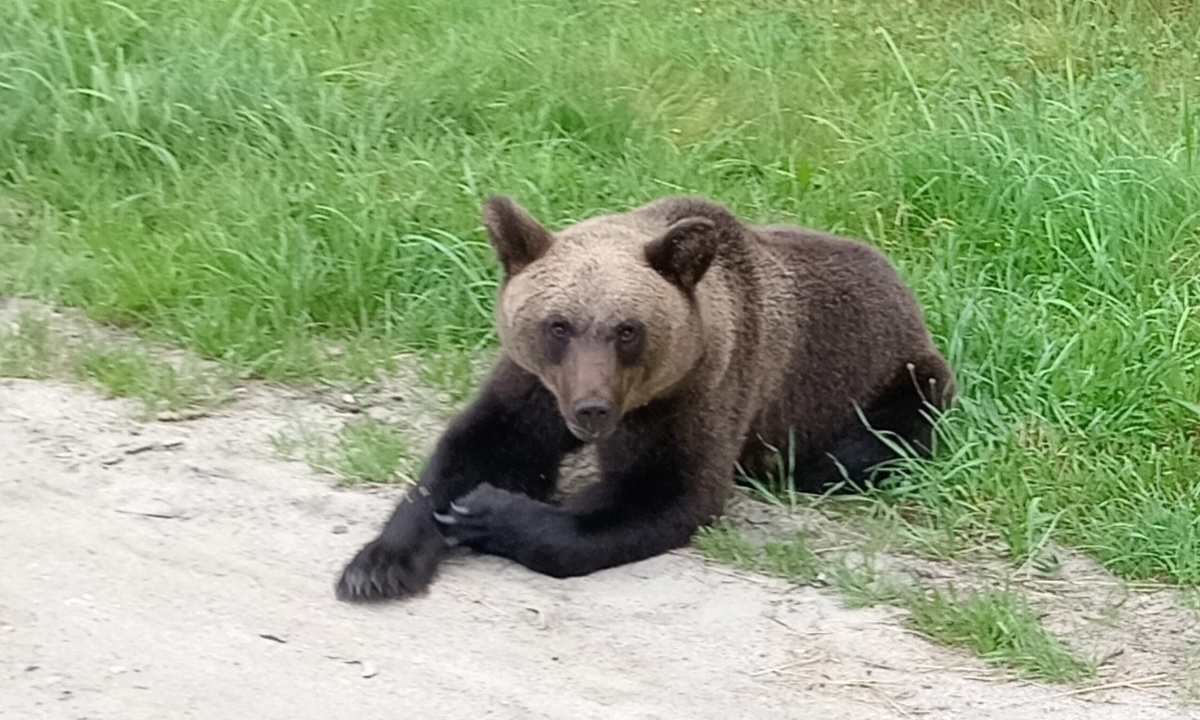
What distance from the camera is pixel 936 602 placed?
4250 mm

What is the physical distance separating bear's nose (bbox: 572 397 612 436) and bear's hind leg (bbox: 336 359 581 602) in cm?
44

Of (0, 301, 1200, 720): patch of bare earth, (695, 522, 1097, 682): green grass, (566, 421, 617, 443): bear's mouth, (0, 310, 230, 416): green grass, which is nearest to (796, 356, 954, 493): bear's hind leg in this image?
(695, 522, 1097, 682): green grass

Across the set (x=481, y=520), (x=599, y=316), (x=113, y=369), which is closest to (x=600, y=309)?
(x=599, y=316)

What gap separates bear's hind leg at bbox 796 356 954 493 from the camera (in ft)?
16.8

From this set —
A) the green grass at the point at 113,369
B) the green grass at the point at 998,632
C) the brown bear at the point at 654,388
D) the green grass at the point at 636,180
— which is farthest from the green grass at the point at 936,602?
the green grass at the point at 113,369

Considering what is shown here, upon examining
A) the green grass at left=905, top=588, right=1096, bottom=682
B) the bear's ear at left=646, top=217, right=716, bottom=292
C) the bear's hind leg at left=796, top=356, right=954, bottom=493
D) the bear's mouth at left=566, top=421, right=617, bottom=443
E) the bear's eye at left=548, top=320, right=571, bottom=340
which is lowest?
the green grass at left=905, top=588, right=1096, bottom=682

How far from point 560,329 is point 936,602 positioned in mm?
1163

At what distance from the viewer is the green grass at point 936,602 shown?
4051 millimetres

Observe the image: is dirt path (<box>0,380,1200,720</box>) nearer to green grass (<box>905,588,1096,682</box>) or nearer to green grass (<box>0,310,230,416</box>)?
green grass (<box>905,588,1096,682</box>)

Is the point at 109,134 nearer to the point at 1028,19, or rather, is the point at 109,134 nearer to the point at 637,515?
the point at 637,515

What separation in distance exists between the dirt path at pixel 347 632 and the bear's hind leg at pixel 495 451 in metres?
0.17

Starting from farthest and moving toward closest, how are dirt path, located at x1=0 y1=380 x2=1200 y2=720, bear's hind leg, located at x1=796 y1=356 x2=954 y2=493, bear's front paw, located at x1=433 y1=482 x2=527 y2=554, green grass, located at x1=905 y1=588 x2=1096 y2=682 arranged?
bear's hind leg, located at x1=796 y1=356 x2=954 y2=493
bear's front paw, located at x1=433 y1=482 x2=527 y2=554
green grass, located at x1=905 y1=588 x2=1096 y2=682
dirt path, located at x1=0 y1=380 x2=1200 y2=720

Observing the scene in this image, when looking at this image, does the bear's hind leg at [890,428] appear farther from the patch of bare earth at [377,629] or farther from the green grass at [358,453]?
the green grass at [358,453]

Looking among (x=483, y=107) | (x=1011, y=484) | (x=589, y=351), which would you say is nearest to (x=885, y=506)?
(x=1011, y=484)
